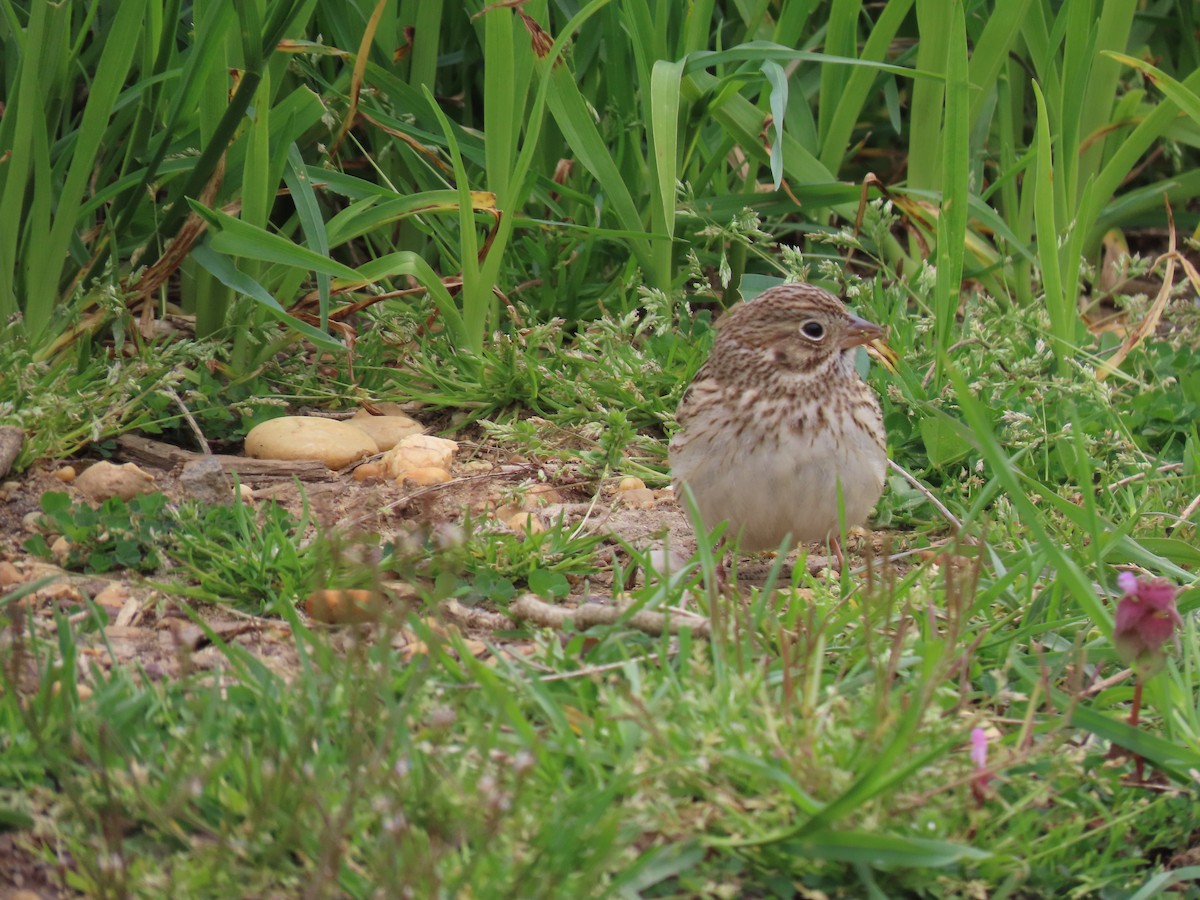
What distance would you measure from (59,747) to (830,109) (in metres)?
4.12

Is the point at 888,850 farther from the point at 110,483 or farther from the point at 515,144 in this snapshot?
the point at 515,144

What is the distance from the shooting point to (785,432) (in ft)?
13.5

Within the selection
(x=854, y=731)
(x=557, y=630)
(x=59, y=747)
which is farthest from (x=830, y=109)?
(x=59, y=747)

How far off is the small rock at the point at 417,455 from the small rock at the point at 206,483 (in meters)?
0.62

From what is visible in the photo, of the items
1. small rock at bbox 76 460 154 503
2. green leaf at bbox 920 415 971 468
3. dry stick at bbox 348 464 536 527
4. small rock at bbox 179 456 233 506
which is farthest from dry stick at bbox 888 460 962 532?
small rock at bbox 76 460 154 503

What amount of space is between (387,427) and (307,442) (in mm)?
359

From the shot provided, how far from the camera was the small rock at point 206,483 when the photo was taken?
4.30 m

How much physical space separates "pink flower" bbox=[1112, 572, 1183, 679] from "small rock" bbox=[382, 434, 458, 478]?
8.30 feet

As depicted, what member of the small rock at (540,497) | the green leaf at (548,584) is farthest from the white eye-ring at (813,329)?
the green leaf at (548,584)

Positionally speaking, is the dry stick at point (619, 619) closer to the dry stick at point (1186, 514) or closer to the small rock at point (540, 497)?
the small rock at point (540, 497)

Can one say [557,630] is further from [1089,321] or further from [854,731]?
Answer: [1089,321]

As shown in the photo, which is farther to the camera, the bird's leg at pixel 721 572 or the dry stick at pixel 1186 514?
the dry stick at pixel 1186 514

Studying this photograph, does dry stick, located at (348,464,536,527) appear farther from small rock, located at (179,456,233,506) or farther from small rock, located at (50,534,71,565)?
small rock, located at (50,534,71,565)

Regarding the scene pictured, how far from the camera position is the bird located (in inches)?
161
